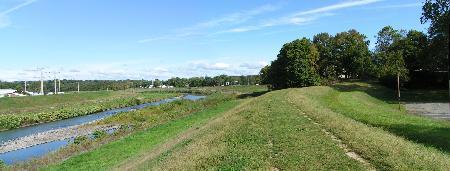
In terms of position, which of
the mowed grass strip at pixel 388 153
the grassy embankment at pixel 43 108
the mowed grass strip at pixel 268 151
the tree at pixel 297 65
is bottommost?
the grassy embankment at pixel 43 108

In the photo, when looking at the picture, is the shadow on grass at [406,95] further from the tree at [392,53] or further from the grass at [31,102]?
the grass at [31,102]

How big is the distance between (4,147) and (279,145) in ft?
131

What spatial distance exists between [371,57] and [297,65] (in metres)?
16.4

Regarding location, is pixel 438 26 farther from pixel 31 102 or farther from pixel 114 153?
pixel 31 102

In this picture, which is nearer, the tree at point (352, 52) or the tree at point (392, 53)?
the tree at point (392, 53)

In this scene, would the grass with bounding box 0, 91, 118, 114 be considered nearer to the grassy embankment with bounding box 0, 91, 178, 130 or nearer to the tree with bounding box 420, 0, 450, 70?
the grassy embankment with bounding box 0, 91, 178, 130

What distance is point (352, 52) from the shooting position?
340 feet

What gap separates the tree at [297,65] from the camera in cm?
9631

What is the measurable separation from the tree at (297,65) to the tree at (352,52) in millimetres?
6509

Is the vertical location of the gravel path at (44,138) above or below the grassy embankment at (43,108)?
below

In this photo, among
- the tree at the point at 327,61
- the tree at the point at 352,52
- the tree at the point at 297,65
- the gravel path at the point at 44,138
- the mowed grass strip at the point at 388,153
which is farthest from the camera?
the tree at the point at 327,61

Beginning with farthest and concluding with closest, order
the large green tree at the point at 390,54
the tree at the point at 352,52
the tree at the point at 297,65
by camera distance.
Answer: the tree at the point at 352,52
the tree at the point at 297,65
the large green tree at the point at 390,54

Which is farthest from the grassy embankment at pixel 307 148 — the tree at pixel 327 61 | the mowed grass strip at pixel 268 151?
the tree at pixel 327 61

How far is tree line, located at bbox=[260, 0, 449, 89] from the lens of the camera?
67875mm
